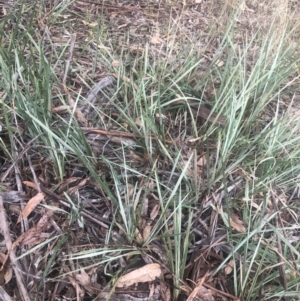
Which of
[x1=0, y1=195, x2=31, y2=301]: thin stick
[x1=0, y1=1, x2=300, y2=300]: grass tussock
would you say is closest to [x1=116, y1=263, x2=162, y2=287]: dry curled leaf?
[x1=0, y1=1, x2=300, y2=300]: grass tussock

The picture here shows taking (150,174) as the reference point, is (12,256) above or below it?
below

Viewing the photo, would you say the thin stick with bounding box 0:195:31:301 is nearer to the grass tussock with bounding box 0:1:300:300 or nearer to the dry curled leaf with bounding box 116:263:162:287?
the grass tussock with bounding box 0:1:300:300

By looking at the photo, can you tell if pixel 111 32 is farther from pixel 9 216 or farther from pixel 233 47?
pixel 9 216

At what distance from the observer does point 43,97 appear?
155cm

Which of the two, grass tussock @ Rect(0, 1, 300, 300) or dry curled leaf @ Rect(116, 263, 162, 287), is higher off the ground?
grass tussock @ Rect(0, 1, 300, 300)

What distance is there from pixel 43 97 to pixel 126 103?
28cm

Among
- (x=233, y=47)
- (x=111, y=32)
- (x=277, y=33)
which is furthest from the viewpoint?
(x=111, y=32)

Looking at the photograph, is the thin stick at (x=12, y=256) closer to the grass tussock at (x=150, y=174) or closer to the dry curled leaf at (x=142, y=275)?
the grass tussock at (x=150, y=174)

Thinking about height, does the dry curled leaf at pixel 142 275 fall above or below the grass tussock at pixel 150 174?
below

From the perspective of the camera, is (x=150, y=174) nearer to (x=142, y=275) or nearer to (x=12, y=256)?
(x=142, y=275)

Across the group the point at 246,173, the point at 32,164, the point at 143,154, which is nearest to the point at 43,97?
the point at 32,164

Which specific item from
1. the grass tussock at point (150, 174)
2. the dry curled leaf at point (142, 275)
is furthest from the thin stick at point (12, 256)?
the dry curled leaf at point (142, 275)

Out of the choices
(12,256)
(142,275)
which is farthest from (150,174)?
(12,256)

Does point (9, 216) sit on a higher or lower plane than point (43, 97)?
lower
